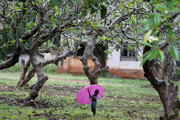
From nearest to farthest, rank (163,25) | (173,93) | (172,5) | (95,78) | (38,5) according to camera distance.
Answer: (172,5)
(163,25)
(173,93)
(38,5)
(95,78)

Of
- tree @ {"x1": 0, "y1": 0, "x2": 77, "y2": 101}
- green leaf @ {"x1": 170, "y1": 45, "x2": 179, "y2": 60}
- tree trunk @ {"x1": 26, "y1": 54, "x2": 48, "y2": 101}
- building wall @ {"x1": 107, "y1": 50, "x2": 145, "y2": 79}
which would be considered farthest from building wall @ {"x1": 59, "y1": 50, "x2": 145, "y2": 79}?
green leaf @ {"x1": 170, "y1": 45, "x2": 179, "y2": 60}

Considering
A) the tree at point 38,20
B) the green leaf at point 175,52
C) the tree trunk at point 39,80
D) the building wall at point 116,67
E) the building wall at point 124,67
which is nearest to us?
the green leaf at point 175,52

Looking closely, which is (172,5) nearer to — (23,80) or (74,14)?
(74,14)

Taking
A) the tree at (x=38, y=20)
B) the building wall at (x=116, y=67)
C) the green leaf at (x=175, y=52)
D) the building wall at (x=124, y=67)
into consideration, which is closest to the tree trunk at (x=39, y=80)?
the tree at (x=38, y=20)

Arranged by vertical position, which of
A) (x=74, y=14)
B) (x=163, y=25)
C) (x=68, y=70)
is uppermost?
(x=74, y=14)

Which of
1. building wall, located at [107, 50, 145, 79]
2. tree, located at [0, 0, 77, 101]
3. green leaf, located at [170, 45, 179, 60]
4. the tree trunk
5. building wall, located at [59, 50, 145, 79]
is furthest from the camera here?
building wall, located at [59, 50, 145, 79]

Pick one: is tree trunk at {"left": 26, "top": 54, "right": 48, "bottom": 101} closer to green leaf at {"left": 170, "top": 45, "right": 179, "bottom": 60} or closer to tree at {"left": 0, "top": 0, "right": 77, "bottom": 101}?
tree at {"left": 0, "top": 0, "right": 77, "bottom": 101}

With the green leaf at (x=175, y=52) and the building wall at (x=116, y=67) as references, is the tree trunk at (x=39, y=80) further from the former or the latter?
the building wall at (x=116, y=67)

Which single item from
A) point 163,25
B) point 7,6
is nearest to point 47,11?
point 7,6

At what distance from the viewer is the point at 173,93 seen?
645cm

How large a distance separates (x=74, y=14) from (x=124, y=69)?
20.2 meters

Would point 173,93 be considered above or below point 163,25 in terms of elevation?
below

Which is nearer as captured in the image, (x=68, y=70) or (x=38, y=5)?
(x=38, y=5)

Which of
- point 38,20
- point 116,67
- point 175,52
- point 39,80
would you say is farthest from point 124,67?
point 175,52
